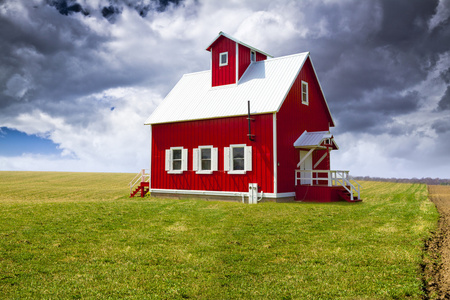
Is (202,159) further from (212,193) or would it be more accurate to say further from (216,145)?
(212,193)

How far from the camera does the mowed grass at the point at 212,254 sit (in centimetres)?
730

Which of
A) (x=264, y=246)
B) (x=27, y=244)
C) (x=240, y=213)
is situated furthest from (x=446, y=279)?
(x=27, y=244)

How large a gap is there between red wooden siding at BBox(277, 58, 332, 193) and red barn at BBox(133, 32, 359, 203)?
6cm

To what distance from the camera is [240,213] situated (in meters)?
16.6

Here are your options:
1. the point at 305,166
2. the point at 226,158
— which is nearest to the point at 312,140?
the point at 305,166

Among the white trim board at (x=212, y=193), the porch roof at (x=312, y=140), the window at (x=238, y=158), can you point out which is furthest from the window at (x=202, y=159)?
the porch roof at (x=312, y=140)

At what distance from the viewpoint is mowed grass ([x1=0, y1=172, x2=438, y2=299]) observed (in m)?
7.30

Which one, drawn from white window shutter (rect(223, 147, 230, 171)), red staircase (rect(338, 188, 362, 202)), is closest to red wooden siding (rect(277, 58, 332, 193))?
red staircase (rect(338, 188, 362, 202))

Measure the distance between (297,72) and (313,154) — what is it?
5523mm

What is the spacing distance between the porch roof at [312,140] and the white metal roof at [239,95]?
2.99 meters

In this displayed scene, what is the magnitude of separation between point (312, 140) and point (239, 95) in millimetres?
5142

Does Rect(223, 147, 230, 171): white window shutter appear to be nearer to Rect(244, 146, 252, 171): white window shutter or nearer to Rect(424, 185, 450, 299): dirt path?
Rect(244, 146, 252, 171): white window shutter

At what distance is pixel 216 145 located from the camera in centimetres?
2322

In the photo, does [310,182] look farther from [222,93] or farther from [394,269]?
[394,269]
